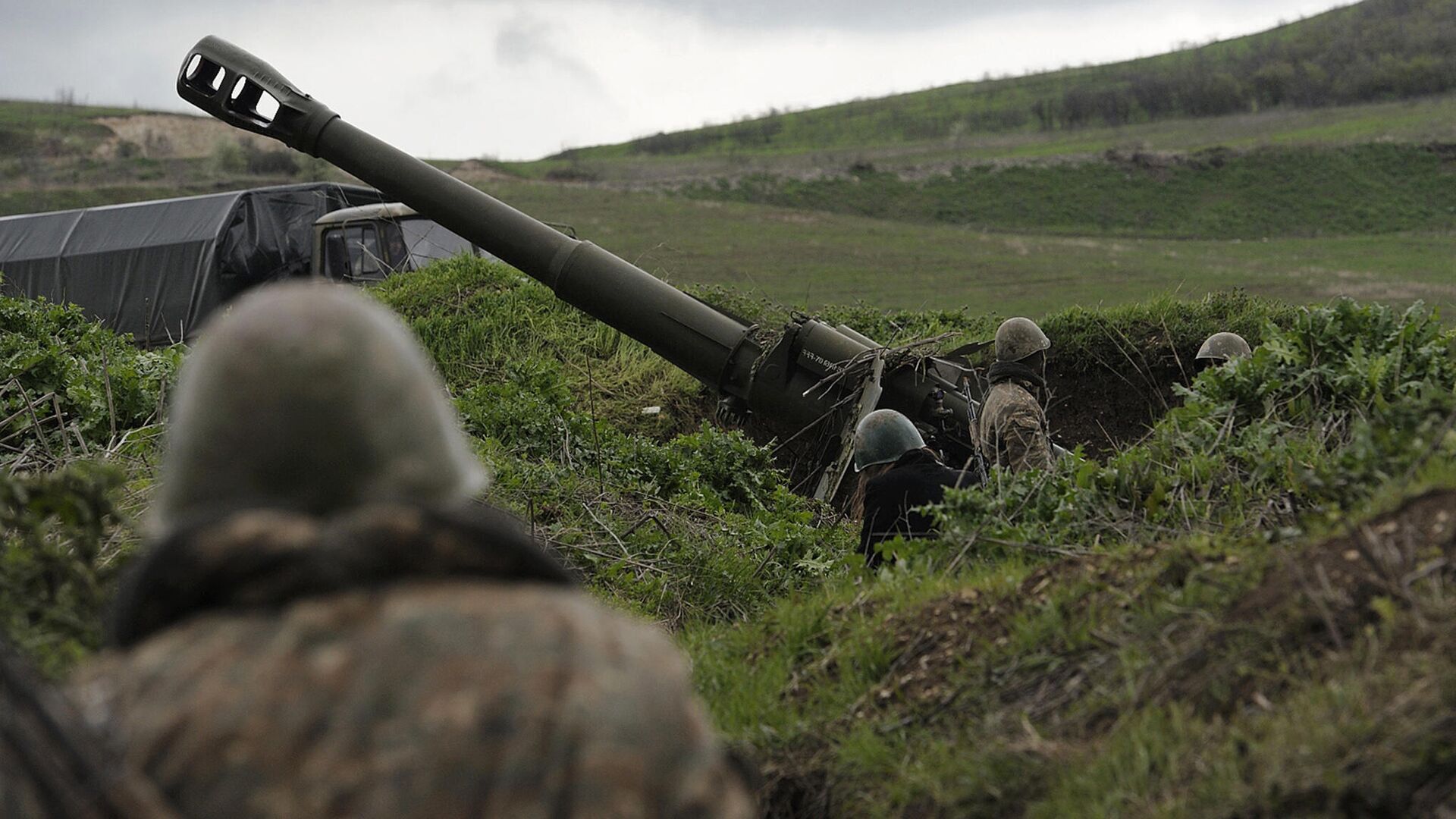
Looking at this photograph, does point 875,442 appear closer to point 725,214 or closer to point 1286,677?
point 1286,677

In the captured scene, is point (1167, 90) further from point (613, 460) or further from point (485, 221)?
point (613, 460)

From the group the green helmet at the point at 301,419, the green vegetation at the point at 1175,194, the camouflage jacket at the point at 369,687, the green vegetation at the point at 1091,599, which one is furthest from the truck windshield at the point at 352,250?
the green vegetation at the point at 1175,194

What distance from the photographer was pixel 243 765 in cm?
158

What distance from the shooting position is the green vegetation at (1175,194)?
140ft

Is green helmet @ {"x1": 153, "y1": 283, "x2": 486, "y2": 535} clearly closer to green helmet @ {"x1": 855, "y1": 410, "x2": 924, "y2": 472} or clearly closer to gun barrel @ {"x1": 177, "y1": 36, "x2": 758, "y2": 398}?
green helmet @ {"x1": 855, "y1": 410, "x2": 924, "y2": 472}

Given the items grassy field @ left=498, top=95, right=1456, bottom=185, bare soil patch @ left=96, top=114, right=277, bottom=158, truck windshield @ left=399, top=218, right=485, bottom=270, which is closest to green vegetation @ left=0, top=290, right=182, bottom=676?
truck windshield @ left=399, top=218, right=485, bottom=270

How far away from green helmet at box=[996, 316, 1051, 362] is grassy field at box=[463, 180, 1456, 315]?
1229 centimetres

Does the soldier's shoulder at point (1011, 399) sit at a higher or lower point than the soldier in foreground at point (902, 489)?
higher

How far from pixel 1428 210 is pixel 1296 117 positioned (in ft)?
69.4

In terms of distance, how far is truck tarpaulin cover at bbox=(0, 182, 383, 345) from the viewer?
1728 centimetres

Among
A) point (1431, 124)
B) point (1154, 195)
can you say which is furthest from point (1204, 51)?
point (1154, 195)

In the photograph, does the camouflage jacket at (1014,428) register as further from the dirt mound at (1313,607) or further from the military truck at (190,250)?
the military truck at (190,250)

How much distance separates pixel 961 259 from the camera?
35.8 m

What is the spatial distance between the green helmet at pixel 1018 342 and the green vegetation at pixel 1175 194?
122 ft
